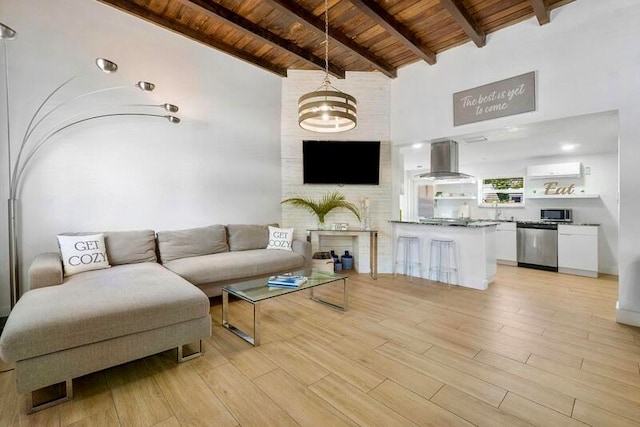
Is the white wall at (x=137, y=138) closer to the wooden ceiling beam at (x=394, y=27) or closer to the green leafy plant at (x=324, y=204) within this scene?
the green leafy plant at (x=324, y=204)

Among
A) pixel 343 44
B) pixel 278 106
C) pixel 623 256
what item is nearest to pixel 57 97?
pixel 278 106

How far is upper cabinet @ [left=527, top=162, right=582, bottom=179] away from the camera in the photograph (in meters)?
5.31

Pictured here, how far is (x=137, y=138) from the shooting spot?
3477mm

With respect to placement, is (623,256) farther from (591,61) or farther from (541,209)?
(541,209)

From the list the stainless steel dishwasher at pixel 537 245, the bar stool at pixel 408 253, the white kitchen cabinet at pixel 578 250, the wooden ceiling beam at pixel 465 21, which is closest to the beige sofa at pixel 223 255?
the bar stool at pixel 408 253

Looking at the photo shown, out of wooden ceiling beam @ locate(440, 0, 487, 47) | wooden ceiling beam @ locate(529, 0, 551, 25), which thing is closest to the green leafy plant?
wooden ceiling beam @ locate(440, 0, 487, 47)

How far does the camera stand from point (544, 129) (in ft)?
11.8

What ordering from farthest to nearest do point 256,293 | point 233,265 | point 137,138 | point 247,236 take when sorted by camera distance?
point 247,236 < point 137,138 < point 233,265 < point 256,293

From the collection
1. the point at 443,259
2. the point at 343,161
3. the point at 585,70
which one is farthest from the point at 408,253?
the point at 585,70

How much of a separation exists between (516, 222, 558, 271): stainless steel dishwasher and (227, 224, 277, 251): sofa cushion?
4829 millimetres

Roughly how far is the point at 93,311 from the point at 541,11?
4.88 m

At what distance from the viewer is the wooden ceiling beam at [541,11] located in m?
2.89

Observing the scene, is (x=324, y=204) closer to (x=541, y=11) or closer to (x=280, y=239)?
(x=280, y=239)

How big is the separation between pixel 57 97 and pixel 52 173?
2.69ft
